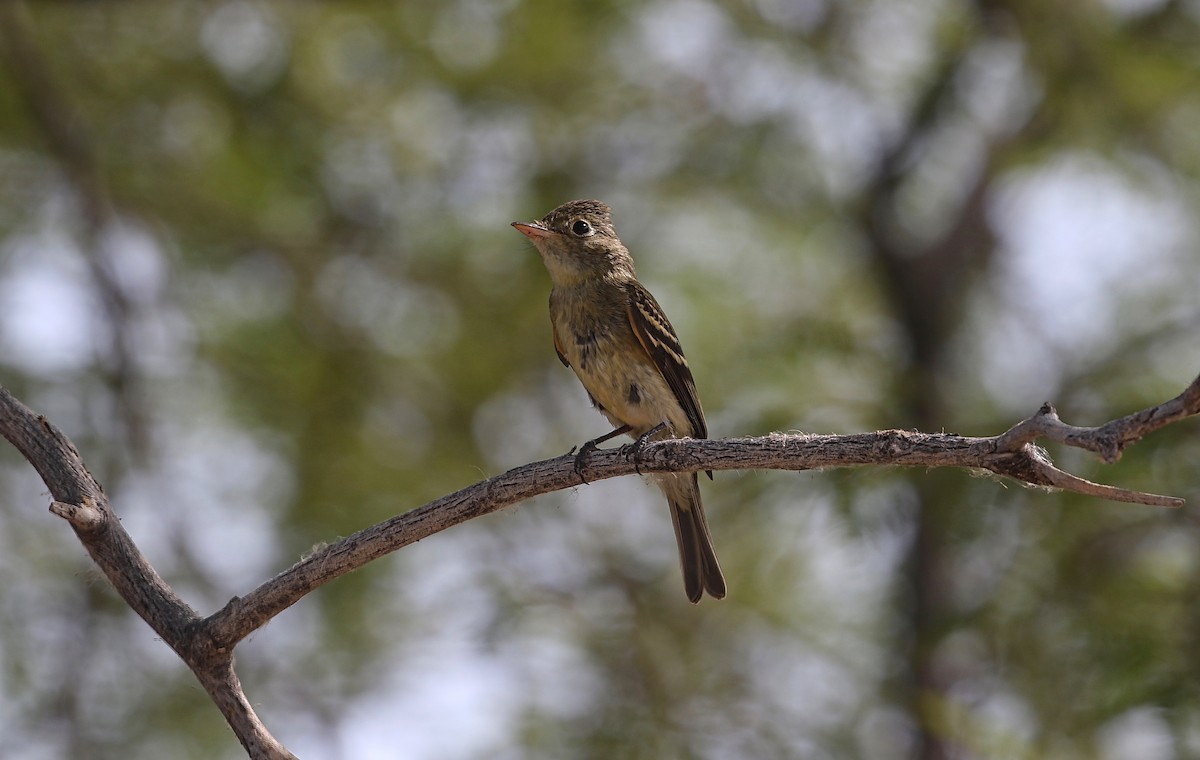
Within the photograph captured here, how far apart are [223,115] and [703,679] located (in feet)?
18.2

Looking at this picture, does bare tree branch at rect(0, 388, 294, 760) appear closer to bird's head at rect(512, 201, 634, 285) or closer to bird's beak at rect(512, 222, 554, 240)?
bird's head at rect(512, 201, 634, 285)

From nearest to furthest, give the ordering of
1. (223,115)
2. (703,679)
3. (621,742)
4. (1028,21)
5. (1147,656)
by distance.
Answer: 1. (1147,656)
2. (621,742)
3. (703,679)
4. (1028,21)
5. (223,115)

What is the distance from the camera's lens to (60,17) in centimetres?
964

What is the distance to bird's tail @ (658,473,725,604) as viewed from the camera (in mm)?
5402

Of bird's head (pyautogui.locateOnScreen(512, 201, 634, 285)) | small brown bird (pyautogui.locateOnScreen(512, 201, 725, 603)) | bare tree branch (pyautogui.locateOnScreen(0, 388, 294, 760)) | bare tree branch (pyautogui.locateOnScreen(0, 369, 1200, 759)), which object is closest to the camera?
bare tree branch (pyautogui.locateOnScreen(0, 369, 1200, 759))

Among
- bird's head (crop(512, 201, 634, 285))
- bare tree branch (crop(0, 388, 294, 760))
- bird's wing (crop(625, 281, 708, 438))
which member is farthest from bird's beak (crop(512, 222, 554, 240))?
bare tree branch (crop(0, 388, 294, 760))

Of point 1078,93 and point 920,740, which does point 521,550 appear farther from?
point 1078,93

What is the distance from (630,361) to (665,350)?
6.7 inches

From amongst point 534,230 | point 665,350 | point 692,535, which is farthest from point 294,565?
point 534,230

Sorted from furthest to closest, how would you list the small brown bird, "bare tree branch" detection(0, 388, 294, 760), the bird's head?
Result: the bird's head < the small brown bird < "bare tree branch" detection(0, 388, 294, 760)

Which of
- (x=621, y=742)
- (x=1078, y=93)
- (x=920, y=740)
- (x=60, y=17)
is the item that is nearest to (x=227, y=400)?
(x=60, y=17)

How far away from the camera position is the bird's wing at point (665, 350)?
212 inches

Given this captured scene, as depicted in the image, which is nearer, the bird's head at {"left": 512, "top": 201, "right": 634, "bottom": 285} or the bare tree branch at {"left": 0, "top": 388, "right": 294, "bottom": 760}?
the bare tree branch at {"left": 0, "top": 388, "right": 294, "bottom": 760}

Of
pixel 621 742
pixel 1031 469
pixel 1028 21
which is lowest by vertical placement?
pixel 1031 469
